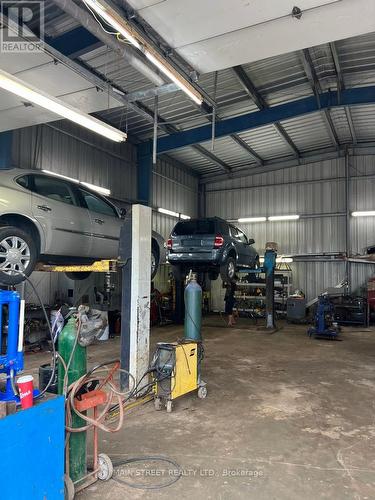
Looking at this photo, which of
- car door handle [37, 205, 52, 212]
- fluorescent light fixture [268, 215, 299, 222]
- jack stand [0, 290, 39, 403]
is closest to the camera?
jack stand [0, 290, 39, 403]

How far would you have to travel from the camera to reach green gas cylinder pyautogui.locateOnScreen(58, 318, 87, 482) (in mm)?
2723

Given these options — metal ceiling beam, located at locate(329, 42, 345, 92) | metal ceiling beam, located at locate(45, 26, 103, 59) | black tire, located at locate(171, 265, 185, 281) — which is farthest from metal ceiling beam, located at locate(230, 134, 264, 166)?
metal ceiling beam, located at locate(45, 26, 103, 59)

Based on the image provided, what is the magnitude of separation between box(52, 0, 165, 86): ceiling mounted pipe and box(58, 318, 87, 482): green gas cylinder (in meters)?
3.58

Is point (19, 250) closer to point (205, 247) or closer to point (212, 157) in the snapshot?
point (205, 247)

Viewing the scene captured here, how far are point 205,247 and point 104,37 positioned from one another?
14.9 feet

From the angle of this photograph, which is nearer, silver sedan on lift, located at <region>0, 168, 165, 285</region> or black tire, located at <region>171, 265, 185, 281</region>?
silver sedan on lift, located at <region>0, 168, 165, 285</region>

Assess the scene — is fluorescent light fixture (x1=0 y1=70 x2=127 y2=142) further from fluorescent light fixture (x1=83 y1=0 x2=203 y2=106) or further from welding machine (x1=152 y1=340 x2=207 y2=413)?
welding machine (x1=152 y1=340 x2=207 y2=413)

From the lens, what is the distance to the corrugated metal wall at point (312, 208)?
13633 mm

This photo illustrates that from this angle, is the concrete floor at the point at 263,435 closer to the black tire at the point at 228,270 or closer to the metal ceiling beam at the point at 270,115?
the black tire at the point at 228,270

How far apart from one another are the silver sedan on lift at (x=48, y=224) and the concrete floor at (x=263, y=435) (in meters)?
2.12

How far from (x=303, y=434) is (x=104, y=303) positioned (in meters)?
6.46

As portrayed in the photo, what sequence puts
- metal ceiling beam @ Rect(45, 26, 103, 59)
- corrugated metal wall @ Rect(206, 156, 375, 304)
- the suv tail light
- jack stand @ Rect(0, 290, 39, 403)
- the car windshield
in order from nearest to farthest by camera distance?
jack stand @ Rect(0, 290, 39, 403)
metal ceiling beam @ Rect(45, 26, 103, 59)
the suv tail light
the car windshield
corrugated metal wall @ Rect(206, 156, 375, 304)

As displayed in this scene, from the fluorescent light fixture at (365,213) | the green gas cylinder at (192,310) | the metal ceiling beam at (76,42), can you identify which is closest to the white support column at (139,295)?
the green gas cylinder at (192,310)

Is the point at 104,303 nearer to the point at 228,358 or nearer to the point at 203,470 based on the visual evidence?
the point at 228,358
